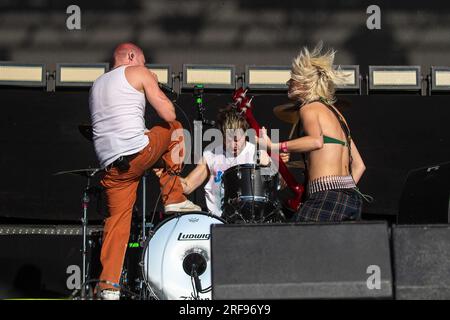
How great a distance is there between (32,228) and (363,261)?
4.04m

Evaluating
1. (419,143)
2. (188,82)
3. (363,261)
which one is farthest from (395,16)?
(363,261)

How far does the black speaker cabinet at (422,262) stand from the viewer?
3875mm

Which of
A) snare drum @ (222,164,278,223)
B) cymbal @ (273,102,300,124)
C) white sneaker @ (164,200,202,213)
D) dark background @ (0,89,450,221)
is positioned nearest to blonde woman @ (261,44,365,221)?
cymbal @ (273,102,300,124)

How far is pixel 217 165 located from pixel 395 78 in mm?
2001

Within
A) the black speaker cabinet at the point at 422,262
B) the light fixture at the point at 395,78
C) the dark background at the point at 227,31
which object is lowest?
the black speaker cabinet at the point at 422,262

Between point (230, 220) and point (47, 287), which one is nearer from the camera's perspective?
point (230, 220)

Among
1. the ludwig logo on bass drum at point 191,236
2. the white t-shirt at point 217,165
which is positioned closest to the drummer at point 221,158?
the white t-shirt at point 217,165

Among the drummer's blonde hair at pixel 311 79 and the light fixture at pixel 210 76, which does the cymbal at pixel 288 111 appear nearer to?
the drummer's blonde hair at pixel 311 79

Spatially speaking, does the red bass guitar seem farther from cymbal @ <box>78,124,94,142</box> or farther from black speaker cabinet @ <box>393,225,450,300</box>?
black speaker cabinet @ <box>393,225,450,300</box>

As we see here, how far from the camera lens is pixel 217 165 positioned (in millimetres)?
6918

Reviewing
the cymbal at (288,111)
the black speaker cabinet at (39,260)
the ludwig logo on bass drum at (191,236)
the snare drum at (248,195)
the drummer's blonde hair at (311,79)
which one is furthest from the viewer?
the black speaker cabinet at (39,260)

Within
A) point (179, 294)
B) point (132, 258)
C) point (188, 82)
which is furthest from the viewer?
point (188, 82)

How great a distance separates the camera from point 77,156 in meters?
7.35
